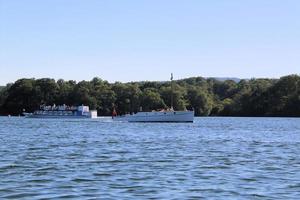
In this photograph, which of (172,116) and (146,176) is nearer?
(146,176)

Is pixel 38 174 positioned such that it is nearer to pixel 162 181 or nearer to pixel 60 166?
pixel 60 166

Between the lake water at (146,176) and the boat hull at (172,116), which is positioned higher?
the boat hull at (172,116)

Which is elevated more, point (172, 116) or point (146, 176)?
point (172, 116)

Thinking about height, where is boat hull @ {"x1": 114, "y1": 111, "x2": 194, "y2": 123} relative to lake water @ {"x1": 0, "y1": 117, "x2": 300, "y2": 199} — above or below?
above

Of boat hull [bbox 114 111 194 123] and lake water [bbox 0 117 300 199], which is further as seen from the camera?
boat hull [bbox 114 111 194 123]

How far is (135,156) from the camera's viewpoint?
45250 millimetres

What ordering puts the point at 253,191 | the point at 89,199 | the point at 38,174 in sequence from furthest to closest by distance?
the point at 38,174
the point at 253,191
the point at 89,199

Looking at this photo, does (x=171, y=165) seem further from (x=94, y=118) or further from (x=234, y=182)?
(x=94, y=118)

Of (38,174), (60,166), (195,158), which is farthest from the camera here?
(195,158)

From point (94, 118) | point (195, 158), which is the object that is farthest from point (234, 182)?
point (94, 118)

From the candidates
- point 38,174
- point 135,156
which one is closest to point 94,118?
point 135,156

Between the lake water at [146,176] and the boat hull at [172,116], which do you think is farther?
the boat hull at [172,116]

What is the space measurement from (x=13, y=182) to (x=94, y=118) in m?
171

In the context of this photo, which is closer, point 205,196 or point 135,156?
point 205,196
